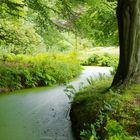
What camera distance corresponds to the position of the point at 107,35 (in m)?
10.4

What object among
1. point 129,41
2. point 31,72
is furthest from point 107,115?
point 31,72

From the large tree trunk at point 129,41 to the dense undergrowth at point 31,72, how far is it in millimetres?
6240

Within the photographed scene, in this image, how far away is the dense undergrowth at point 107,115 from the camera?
5785 mm

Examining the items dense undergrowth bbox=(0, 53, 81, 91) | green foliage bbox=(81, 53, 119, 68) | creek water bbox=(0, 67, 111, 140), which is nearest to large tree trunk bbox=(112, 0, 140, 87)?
creek water bbox=(0, 67, 111, 140)

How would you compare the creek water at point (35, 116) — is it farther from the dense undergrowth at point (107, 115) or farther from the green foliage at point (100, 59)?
the green foliage at point (100, 59)

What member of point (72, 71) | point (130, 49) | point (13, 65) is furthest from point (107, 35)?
point (72, 71)

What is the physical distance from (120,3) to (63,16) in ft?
16.4

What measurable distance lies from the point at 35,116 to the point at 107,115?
3650 mm

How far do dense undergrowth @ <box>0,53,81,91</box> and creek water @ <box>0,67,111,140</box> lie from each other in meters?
0.88

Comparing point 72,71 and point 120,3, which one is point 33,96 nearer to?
point 120,3

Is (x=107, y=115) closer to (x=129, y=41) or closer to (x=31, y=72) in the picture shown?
(x=129, y=41)

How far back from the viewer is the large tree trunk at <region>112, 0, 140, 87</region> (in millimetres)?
8242

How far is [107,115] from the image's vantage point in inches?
247

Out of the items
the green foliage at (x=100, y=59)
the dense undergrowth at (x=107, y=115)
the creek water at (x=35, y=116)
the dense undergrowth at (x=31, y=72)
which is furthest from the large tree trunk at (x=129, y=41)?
the green foliage at (x=100, y=59)
